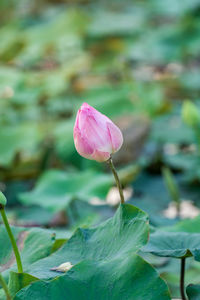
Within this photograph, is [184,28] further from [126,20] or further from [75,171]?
[75,171]

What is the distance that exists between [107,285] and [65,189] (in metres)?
0.74

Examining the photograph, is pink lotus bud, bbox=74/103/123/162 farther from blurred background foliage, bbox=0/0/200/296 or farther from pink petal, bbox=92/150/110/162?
blurred background foliage, bbox=0/0/200/296

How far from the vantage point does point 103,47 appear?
2.54m

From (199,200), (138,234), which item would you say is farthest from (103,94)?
(138,234)

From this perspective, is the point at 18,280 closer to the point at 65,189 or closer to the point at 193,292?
the point at 193,292

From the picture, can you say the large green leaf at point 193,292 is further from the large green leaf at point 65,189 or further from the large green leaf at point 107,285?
the large green leaf at point 65,189

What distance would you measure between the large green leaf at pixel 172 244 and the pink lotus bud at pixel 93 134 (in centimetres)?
10

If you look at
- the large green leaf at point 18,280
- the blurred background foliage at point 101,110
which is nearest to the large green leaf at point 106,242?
the large green leaf at point 18,280

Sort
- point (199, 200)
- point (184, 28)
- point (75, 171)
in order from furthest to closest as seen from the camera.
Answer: point (184, 28), point (75, 171), point (199, 200)

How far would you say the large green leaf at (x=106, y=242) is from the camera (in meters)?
0.52

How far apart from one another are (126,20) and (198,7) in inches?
13.2

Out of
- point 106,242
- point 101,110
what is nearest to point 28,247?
point 106,242

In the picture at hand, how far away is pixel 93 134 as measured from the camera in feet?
1.84

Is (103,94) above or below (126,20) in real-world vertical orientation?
below
